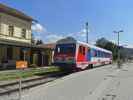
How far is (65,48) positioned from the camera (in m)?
26.2

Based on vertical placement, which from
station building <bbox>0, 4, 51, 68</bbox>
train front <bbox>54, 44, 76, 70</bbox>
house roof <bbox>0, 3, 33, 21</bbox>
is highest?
house roof <bbox>0, 3, 33, 21</bbox>

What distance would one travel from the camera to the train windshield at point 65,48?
25656mm

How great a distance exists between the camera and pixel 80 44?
2619cm

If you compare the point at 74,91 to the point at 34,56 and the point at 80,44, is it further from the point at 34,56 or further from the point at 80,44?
the point at 34,56

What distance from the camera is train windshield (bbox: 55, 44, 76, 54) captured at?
25656mm

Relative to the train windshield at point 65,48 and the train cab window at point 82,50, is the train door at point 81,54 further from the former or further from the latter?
the train windshield at point 65,48

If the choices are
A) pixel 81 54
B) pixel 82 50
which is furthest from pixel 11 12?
pixel 81 54

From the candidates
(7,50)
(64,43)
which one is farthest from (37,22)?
(64,43)

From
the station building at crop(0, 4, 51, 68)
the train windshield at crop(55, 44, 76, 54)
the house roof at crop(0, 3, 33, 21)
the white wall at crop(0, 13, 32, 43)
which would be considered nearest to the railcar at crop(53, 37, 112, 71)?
the train windshield at crop(55, 44, 76, 54)

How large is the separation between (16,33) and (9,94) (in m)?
25.0

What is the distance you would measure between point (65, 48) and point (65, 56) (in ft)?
2.78

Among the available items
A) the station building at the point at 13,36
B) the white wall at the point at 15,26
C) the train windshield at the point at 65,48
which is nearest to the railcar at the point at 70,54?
the train windshield at the point at 65,48

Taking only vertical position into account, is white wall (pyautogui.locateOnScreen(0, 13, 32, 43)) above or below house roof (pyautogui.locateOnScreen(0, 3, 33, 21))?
below

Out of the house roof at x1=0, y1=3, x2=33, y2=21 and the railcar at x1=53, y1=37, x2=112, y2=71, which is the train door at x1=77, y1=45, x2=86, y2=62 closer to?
the railcar at x1=53, y1=37, x2=112, y2=71
